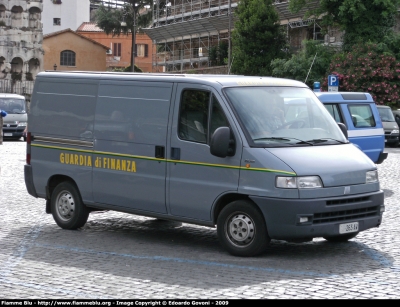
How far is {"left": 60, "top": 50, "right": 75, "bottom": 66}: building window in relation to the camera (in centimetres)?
9507

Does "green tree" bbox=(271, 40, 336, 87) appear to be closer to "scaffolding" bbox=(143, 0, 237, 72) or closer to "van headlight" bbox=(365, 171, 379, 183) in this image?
"scaffolding" bbox=(143, 0, 237, 72)

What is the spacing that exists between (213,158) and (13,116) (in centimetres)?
3210

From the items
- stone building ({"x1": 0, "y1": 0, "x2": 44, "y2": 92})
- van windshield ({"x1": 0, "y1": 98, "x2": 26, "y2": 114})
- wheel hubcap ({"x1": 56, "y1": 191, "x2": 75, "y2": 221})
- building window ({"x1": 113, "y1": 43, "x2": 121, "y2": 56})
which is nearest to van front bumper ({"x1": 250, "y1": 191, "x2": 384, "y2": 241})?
wheel hubcap ({"x1": 56, "y1": 191, "x2": 75, "y2": 221})

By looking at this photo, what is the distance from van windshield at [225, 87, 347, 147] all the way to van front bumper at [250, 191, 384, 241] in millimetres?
783

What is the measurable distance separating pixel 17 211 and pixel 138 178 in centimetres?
388

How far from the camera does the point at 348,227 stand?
31.9 feet

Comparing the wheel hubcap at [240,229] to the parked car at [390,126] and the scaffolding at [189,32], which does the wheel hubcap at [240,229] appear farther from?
the scaffolding at [189,32]

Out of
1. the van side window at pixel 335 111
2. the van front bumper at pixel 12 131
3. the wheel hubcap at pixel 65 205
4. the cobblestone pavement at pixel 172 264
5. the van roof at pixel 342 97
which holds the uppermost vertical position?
the van roof at pixel 342 97

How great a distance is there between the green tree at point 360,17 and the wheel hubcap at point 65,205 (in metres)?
40.2

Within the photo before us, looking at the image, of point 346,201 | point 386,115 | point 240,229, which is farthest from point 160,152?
point 386,115

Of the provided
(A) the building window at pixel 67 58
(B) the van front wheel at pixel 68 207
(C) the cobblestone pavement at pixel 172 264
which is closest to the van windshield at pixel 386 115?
(C) the cobblestone pavement at pixel 172 264

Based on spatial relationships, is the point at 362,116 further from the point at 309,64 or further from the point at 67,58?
the point at 67,58

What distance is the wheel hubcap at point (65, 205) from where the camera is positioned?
11.8 m

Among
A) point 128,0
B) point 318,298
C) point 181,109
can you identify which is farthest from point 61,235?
point 128,0
